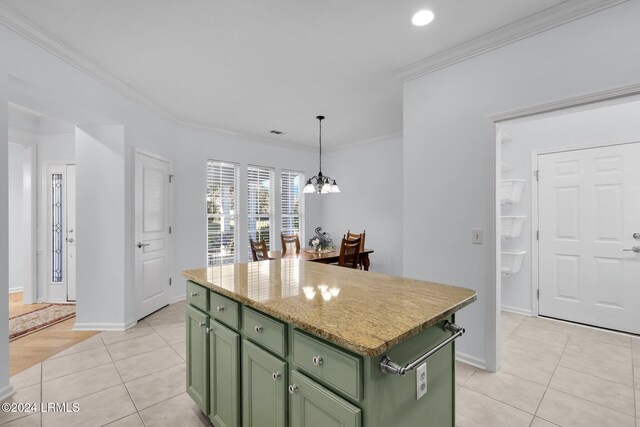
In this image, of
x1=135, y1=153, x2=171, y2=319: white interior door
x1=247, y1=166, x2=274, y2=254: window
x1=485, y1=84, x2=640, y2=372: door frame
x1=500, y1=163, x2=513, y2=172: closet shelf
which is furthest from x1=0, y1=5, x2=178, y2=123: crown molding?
x1=500, y1=163, x2=513, y2=172: closet shelf

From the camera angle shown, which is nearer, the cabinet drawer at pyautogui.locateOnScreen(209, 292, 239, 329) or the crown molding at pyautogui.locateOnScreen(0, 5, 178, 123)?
the cabinet drawer at pyautogui.locateOnScreen(209, 292, 239, 329)

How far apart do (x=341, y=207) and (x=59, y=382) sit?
495cm

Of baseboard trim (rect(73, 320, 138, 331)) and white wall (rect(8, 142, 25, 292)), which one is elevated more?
white wall (rect(8, 142, 25, 292))

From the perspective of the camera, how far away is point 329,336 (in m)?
1.06

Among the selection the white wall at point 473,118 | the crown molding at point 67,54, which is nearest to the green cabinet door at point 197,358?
the white wall at point 473,118

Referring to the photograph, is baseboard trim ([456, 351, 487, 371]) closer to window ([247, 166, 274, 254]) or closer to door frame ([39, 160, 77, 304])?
window ([247, 166, 274, 254])

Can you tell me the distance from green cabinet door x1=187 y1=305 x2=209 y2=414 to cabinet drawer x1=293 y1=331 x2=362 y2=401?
92 cm

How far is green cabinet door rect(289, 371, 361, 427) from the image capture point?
103 cm

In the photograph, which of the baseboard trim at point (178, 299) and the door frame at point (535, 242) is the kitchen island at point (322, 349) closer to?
the baseboard trim at point (178, 299)

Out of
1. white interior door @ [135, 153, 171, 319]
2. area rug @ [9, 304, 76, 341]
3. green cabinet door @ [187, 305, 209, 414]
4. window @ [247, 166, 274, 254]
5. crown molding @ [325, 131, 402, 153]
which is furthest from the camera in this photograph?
window @ [247, 166, 274, 254]

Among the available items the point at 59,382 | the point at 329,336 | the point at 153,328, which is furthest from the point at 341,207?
the point at 329,336

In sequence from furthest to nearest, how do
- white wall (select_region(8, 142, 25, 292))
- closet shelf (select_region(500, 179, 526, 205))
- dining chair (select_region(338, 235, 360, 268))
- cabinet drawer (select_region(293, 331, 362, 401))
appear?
white wall (select_region(8, 142, 25, 292)) → dining chair (select_region(338, 235, 360, 268)) → closet shelf (select_region(500, 179, 526, 205)) → cabinet drawer (select_region(293, 331, 362, 401))

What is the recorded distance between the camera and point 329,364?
43.4 inches

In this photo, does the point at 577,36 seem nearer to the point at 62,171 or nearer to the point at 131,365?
the point at 131,365
